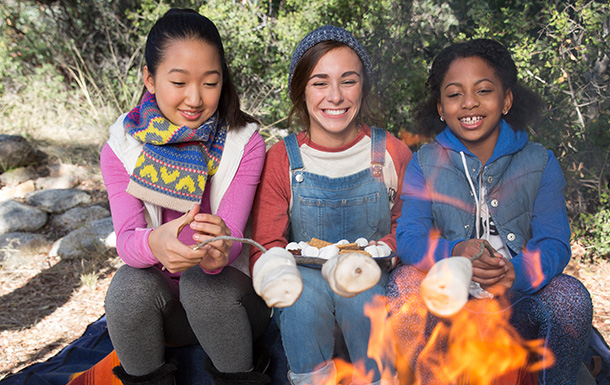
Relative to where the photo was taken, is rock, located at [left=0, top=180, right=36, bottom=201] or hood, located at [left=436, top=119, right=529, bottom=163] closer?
hood, located at [left=436, top=119, right=529, bottom=163]

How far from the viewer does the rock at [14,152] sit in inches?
209

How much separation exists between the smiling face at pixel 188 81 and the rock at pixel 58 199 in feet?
11.2

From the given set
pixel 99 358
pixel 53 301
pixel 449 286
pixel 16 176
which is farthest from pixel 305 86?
pixel 16 176

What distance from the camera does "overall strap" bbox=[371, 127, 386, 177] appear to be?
90.2 inches

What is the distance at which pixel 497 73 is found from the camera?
7.13 ft

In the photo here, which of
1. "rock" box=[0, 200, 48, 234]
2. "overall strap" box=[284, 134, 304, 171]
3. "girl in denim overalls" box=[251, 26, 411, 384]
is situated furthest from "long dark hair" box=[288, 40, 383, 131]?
"rock" box=[0, 200, 48, 234]

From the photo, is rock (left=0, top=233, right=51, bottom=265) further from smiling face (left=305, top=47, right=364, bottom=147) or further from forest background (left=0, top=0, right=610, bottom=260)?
smiling face (left=305, top=47, right=364, bottom=147)

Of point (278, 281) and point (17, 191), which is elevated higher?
point (278, 281)

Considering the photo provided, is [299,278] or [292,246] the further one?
[292,246]

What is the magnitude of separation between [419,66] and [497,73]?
Result: 195cm

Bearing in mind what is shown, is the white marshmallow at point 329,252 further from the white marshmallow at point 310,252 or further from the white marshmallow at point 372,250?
the white marshmallow at point 372,250

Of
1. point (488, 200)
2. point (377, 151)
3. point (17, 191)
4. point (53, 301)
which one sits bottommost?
point (53, 301)

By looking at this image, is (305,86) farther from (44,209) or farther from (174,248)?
(44,209)

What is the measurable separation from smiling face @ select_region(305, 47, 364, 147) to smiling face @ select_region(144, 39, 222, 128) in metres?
0.43
